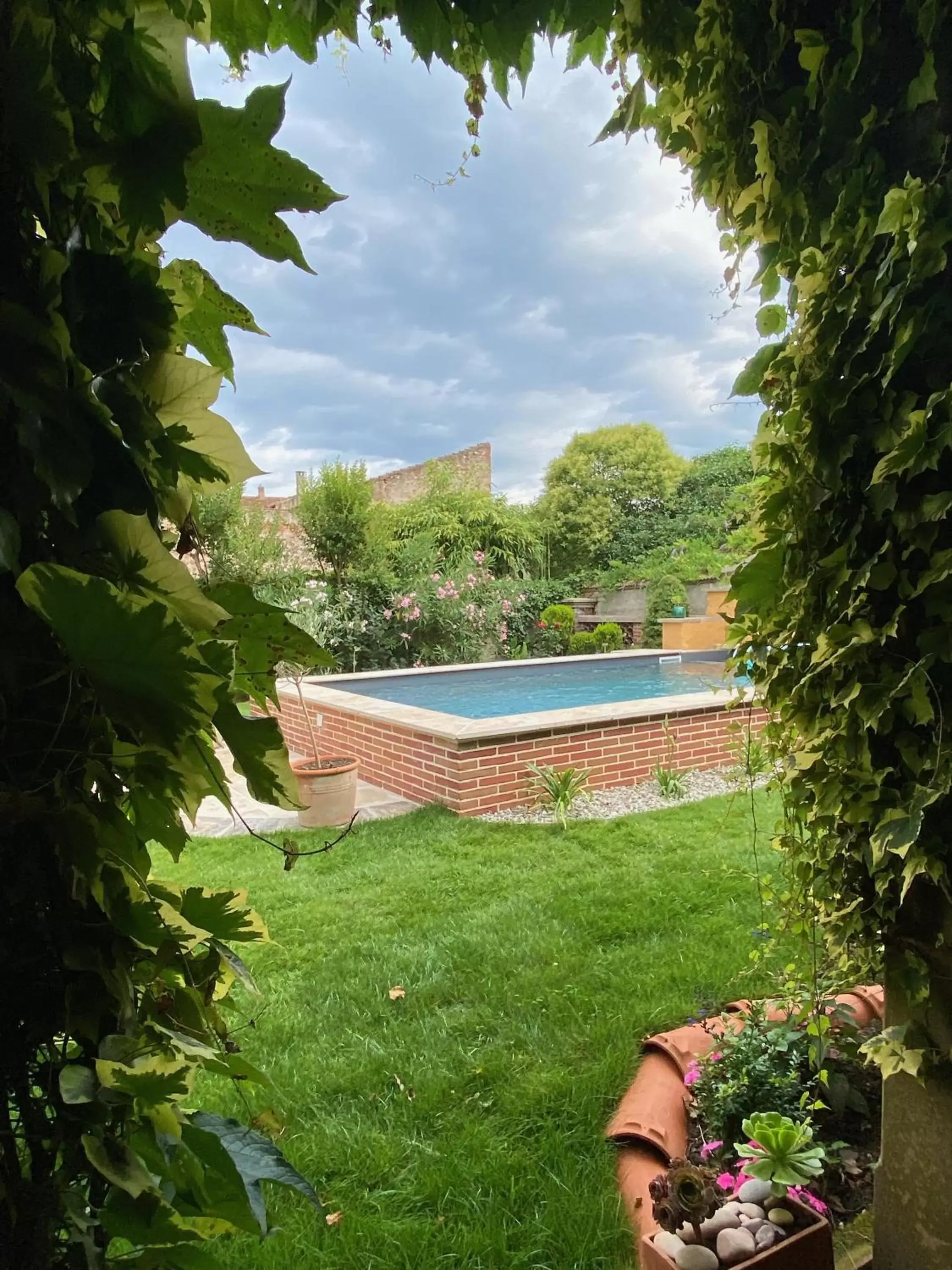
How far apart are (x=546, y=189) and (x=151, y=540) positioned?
20980mm

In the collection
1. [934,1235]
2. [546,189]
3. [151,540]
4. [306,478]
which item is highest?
[546,189]

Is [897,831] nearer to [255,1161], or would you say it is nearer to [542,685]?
[255,1161]

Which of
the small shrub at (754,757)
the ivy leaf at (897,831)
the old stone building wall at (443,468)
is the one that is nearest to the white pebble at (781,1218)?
the ivy leaf at (897,831)

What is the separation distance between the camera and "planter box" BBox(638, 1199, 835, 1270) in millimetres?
1209

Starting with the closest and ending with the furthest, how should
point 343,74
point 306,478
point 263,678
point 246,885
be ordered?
point 263,678
point 343,74
point 246,885
point 306,478

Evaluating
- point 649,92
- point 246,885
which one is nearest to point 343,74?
point 649,92

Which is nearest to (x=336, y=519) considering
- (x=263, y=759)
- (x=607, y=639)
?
(x=607, y=639)

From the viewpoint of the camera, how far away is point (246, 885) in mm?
3633

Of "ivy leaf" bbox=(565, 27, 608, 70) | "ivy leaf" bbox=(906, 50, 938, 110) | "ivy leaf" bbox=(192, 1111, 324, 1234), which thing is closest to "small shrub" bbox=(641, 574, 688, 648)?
"ivy leaf" bbox=(565, 27, 608, 70)

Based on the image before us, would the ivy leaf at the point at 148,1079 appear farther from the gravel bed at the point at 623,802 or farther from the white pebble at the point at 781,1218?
the gravel bed at the point at 623,802

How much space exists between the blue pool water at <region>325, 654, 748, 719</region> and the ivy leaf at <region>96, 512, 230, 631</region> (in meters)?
6.94

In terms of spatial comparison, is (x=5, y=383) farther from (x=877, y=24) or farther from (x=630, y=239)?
(x=630, y=239)

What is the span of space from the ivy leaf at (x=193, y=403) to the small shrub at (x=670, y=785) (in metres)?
4.68

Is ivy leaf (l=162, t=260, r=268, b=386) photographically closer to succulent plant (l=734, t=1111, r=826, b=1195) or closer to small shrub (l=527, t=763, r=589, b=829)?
succulent plant (l=734, t=1111, r=826, b=1195)
